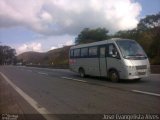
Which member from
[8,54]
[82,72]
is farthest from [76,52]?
[8,54]

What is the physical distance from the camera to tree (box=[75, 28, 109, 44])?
83938mm

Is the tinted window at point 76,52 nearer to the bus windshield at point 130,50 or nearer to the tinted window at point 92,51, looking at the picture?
the tinted window at point 92,51

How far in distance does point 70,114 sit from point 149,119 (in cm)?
240

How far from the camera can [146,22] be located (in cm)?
6912

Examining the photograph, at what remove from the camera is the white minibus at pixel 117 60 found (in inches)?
688

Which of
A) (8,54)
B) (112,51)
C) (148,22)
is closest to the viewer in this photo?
(112,51)

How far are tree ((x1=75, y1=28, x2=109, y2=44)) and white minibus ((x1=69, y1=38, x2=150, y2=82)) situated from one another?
61.1 metres

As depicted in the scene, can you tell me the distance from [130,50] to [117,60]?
92 cm

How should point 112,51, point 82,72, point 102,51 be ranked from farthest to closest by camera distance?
point 82,72
point 102,51
point 112,51

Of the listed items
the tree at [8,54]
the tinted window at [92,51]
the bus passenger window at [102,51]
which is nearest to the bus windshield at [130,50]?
the bus passenger window at [102,51]

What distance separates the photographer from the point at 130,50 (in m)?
18.1

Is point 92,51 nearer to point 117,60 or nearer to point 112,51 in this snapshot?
point 112,51

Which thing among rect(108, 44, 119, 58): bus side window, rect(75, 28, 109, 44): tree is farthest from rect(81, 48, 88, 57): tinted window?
rect(75, 28, 109, 44): tree

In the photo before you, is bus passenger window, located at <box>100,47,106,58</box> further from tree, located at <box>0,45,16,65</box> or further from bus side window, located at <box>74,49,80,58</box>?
tree, located at <box>0,45,16,65</box>
